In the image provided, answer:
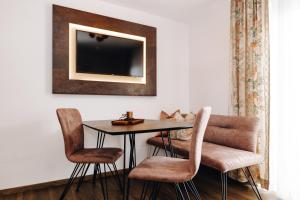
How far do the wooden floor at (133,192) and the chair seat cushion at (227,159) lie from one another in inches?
19.6

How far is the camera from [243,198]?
2127mm

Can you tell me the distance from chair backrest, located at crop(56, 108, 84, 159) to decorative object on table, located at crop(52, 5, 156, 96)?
0.51 meters

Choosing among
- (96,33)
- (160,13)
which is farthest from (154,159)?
(160,13)

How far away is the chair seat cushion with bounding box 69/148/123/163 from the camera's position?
188 cm

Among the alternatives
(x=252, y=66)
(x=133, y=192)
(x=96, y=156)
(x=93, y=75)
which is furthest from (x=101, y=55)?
→ (x=252, y=66)

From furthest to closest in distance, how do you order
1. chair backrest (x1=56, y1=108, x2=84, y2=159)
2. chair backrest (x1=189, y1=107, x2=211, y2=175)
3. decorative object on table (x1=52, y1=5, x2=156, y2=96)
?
decorative object on table (x1=52, y1=5, x2=156, y2=96) < chair backrest (x1=56, y1=108, x2=84, y2=159) < chair backrest (x1=189, y1=107, x2=211, y2=175)

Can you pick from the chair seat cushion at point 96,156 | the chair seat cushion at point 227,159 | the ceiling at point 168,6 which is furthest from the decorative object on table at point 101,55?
the chair seat cushion at point 227,159

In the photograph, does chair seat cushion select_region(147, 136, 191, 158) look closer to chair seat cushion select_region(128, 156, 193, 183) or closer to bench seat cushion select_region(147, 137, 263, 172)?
bench seat cushion select_region(147, 137, 263, 172)

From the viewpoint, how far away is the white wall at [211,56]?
2.90 m

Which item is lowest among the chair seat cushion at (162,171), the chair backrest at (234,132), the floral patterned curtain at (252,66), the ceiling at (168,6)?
the chair seat cushion at (162,171)
